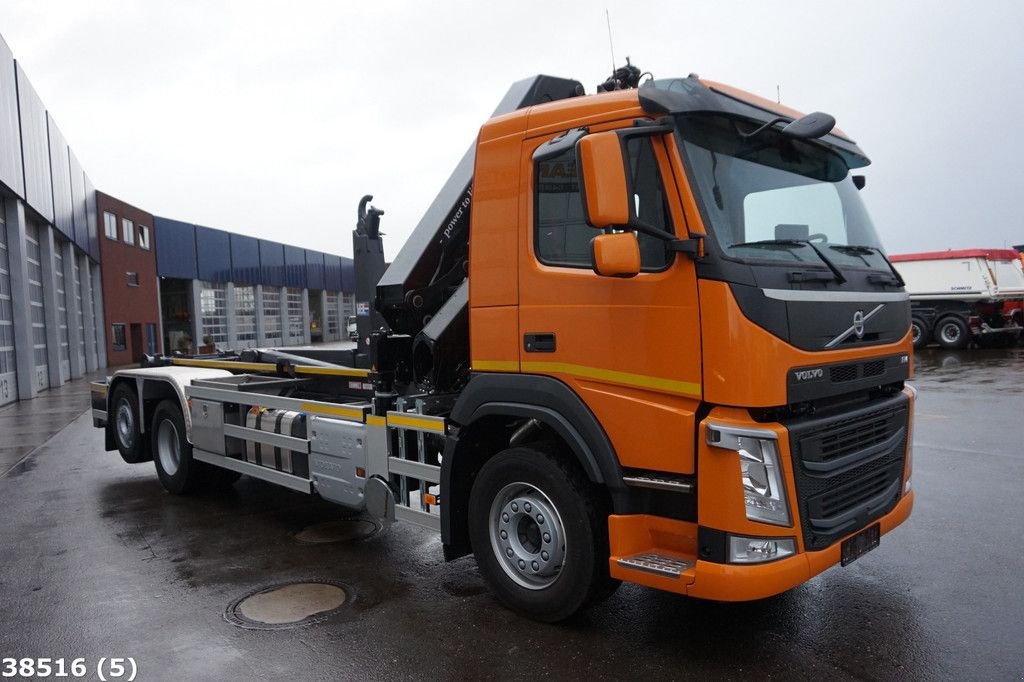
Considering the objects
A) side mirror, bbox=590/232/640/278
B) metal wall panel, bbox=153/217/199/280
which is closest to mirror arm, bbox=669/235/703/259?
side mirror, bbox=590/232/640/278

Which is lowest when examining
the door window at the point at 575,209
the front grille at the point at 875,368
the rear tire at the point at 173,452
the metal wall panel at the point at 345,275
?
the rear tire at the point at 173,452

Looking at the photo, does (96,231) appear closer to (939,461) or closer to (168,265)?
(168,265)

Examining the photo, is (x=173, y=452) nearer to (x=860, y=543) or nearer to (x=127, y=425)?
(x=127, y=425)

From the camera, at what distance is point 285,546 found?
18.6ft

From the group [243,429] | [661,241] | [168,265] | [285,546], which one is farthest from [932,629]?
[168,265]

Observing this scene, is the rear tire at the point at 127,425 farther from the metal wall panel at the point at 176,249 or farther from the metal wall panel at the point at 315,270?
the metal wall panel at the point at 315,270

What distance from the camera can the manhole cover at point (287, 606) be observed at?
167 inches

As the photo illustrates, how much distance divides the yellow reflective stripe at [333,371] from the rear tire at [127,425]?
2226 mm

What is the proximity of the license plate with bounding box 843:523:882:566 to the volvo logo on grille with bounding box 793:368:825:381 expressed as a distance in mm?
865

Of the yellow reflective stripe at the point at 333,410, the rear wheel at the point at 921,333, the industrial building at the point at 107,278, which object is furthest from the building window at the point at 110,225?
the rear wheel at the point at 921,333

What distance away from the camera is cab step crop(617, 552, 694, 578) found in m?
3.41

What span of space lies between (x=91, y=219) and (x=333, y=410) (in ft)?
96.5

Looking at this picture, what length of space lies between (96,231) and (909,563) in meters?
33.1

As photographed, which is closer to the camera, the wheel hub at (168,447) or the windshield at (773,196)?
the windshield at (773,196)
